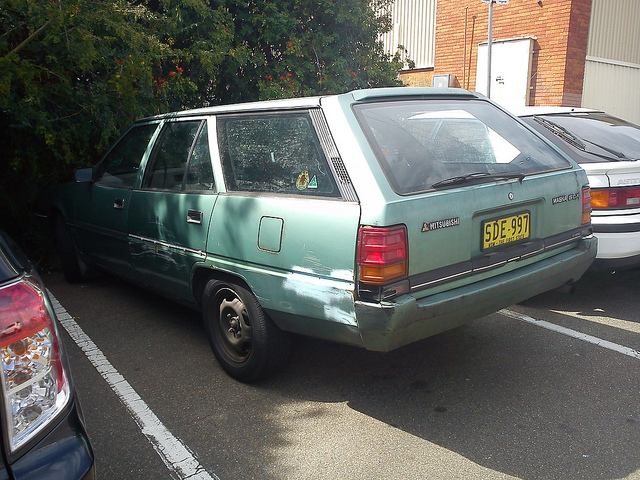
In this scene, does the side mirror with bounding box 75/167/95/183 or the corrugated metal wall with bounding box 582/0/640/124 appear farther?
the corrugated metal wall with bounding box 582/0/640/124

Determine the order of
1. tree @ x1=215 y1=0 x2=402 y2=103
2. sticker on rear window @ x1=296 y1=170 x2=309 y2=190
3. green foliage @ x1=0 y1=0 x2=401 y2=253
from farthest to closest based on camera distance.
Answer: tree @ x1=215 y1=0 x2=402 y2=103
green foliage @ x1=0 y1=0 x2=401 y2=253
sticker on rear window @ x1=296 y1=170 x2=309 y2=190

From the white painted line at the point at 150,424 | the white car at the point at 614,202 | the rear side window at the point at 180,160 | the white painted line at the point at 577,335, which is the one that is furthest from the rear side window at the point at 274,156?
the white car at the point at 614,202

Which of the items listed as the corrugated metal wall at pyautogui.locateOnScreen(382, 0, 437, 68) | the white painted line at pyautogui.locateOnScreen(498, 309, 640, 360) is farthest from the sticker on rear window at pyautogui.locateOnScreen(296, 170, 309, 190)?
the corrugated metal wall at pyautogui.locateOnScreen(382, 0, 437, 68)

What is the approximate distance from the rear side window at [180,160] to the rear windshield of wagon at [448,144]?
1.16 metres

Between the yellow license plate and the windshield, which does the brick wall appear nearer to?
the windshield

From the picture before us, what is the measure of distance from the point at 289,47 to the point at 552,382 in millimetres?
6714

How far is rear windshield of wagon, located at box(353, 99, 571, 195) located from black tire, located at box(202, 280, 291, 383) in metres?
1.07

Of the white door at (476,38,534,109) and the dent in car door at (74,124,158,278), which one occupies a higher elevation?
the white door at (476,38,534,109)

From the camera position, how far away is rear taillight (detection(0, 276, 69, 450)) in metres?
1.53

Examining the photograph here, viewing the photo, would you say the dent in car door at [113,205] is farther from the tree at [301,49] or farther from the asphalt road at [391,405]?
the tree at [301,49]

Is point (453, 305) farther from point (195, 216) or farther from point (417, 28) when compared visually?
point (417, 28)

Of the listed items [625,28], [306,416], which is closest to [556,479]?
[306,416]

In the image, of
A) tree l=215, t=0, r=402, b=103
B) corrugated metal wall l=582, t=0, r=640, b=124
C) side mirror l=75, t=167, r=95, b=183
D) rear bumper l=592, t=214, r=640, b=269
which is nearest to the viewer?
rear bumper l=592, t=214, r=640, b=269

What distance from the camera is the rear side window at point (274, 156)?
3.05 m
